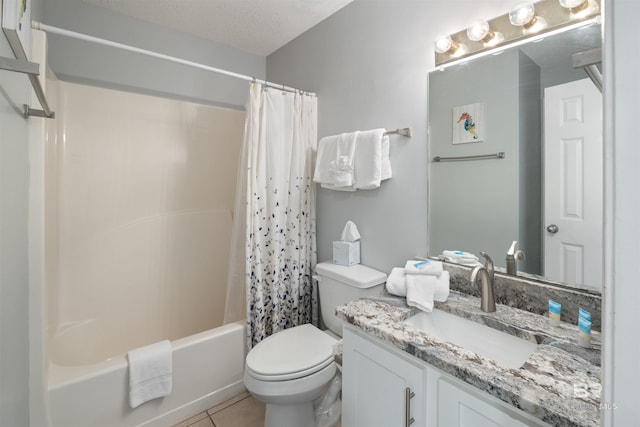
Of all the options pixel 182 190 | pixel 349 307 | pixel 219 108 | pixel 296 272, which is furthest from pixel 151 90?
pixel 349 307

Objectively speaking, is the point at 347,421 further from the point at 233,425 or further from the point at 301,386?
the point at 233,425

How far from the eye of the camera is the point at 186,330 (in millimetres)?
2227

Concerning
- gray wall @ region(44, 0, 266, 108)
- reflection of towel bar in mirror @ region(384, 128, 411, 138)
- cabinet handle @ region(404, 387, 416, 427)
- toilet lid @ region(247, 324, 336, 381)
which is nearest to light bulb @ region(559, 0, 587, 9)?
reflection of towel bar in mirror @ region(384, 128, 411, 138)

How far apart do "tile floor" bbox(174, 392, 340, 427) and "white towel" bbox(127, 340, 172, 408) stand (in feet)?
0.87

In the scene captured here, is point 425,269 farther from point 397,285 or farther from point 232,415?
point 232,415

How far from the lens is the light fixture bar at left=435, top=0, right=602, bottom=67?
3.46 ft

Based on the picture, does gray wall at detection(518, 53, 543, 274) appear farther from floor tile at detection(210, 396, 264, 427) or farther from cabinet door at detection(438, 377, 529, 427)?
floor tile at detection(210, 396, 264, 427)

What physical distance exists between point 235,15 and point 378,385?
7.45 ft

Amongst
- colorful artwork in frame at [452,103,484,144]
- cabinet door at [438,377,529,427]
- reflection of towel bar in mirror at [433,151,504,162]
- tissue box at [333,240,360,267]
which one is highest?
colorful artwork in frame at [452,103,484,144]

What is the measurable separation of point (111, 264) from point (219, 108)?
135 cm

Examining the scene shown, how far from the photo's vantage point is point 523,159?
3.90ft

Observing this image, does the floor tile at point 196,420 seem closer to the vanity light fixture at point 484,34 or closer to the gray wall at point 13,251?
the gray wall at point 13,251

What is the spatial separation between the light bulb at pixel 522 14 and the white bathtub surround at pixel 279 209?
1.22 metres
